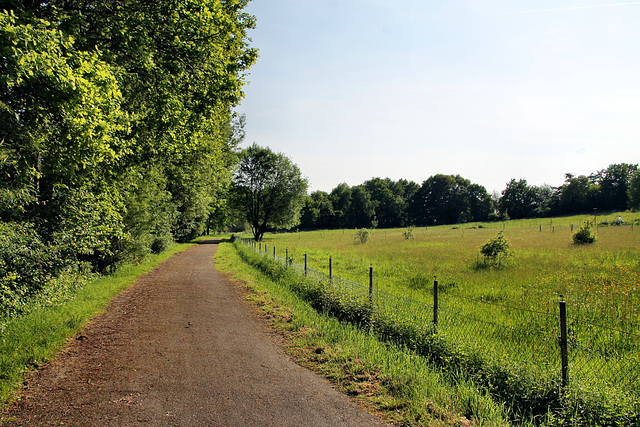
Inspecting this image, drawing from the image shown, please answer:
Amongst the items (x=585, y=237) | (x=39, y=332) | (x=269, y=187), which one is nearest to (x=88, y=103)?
(x=39, y=332)

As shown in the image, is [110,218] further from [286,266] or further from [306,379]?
[306,379]

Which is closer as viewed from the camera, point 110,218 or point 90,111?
point 90,111

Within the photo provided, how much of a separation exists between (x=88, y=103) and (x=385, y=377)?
7690 mm

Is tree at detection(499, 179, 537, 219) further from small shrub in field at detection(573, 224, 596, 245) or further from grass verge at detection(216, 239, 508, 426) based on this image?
grass verge at detection(216, 239, 508, 426)

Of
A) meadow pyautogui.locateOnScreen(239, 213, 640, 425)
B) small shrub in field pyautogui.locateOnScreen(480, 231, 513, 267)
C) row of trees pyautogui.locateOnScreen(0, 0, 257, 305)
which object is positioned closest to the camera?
meadow pyautogui.locateOnScreen(239, 213, 640, 425)

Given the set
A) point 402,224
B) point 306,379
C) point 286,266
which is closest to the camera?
point 306,379

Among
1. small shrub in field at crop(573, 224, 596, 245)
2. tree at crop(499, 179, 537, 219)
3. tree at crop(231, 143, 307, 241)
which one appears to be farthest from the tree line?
small shrub in field at crop(573, 224, 596, 245)

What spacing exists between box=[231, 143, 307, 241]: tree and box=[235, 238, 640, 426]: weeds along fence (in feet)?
147

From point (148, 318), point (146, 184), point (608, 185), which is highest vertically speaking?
point (608, 185)

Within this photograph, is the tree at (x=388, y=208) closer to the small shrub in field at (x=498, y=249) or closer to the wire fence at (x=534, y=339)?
the small shrub in field at (x=498, y=249)

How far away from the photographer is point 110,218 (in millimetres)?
9633

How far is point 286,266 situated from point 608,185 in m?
112

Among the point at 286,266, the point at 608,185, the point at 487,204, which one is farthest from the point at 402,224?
the point at 286,266

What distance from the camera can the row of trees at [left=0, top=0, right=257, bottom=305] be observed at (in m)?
6.80
